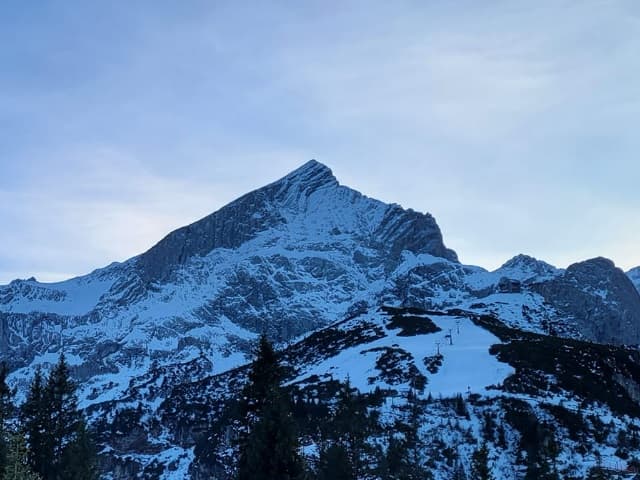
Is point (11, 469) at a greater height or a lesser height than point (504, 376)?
lesser

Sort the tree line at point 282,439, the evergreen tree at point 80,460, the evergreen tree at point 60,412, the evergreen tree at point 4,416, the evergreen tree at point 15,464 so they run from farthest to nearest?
the evergreen tree at point 60,412, the evergreen tree at point 80,460, the evergreen tree at point 4,416, the tree line at point 282,439, the evergreen tree at point 15,464

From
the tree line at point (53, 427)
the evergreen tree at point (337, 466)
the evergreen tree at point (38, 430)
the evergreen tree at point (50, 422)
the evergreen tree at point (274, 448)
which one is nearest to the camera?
the evergreen tree at point (274, 448)

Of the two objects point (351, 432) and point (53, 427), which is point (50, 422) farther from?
point (351, 432)

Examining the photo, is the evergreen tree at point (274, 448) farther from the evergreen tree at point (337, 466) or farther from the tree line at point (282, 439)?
the evergreen tree at point (337, 466)

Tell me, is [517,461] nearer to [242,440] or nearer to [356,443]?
[356,443]

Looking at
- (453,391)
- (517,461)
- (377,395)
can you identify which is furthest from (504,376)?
(517,461)

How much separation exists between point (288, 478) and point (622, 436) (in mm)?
133762

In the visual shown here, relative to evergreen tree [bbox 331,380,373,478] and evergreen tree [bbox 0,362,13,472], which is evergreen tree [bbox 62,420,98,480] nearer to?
evergreen tree [bbox 0,362,13,472]

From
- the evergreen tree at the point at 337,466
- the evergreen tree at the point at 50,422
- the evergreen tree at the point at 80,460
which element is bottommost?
the evergreen tree at the point at 337,466

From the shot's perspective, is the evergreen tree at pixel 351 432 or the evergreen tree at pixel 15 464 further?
the evergreen tree at pixel 351 432

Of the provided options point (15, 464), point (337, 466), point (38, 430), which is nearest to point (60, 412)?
point (38, 430)

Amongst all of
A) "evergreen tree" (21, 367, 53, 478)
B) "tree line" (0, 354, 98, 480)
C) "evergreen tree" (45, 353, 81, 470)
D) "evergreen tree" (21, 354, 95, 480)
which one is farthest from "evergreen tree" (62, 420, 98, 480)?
"evergreen tree" (21, 367, 53, 478)

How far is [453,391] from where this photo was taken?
190125 mm

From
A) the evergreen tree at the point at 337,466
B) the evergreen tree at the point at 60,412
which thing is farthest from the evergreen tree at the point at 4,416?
the evergreen tree at the point at 337,466
